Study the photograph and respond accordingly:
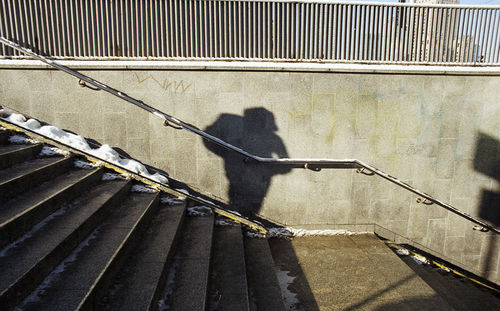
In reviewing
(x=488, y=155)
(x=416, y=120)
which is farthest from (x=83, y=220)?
(x=488, y=155)

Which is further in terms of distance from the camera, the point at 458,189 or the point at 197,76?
the point at 458,189

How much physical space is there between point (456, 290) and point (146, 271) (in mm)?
5187

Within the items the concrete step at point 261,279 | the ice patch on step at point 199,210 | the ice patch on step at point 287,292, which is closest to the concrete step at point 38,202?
the ice patch on step at point 199,210

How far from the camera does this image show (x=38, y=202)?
3.19 meters

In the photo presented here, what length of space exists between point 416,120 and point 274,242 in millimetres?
3481

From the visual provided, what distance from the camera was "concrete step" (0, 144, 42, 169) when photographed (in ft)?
12.0

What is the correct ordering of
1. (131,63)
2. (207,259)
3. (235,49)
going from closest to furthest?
(207,259)
(131,63)
(235,49)

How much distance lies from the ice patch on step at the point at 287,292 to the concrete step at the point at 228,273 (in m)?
0.64

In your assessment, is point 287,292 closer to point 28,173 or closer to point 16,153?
point 28,173

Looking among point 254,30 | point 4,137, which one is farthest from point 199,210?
point 254,30

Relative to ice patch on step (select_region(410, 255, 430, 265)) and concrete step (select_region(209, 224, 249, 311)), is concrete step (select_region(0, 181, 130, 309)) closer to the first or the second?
concrete step (select_region(209, 224, 249, 311))

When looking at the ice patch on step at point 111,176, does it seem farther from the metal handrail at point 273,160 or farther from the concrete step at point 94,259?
the metal handrail at point 273,160

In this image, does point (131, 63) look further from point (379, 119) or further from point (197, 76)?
point (379, 119)

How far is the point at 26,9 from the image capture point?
505 cm
